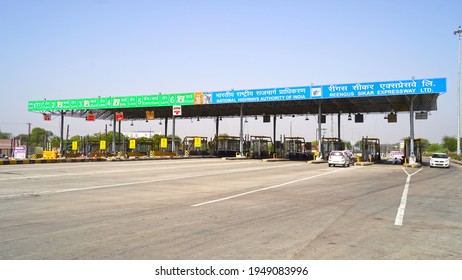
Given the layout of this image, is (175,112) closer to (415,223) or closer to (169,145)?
(169,145)

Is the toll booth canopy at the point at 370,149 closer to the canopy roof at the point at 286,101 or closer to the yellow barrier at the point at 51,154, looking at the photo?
the canopy roof at the point at 286,101

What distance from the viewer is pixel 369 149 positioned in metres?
48.8

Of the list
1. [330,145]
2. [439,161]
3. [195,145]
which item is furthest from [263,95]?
[195,145]

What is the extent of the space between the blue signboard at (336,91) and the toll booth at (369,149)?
8749mm

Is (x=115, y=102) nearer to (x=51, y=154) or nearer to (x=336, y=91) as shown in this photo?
(x=51, y=154)

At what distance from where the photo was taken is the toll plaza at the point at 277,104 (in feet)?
122

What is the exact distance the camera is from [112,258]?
544 cm

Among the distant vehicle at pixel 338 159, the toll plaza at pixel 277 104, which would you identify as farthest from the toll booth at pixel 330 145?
the distant vehicle at pixel 338 159

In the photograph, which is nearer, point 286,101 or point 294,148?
point 286,101

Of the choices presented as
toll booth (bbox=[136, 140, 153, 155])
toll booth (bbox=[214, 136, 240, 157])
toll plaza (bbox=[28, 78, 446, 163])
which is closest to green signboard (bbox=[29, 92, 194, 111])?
toll plaza (bbox=[28, 78, 446, 163])

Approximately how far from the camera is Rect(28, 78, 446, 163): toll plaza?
3716cm

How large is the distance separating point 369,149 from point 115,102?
105ft

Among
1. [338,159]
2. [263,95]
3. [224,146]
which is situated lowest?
[338,159]

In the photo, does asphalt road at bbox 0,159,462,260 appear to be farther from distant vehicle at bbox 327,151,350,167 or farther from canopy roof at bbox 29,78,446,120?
canopy roof at bbox 29,78,446,120
